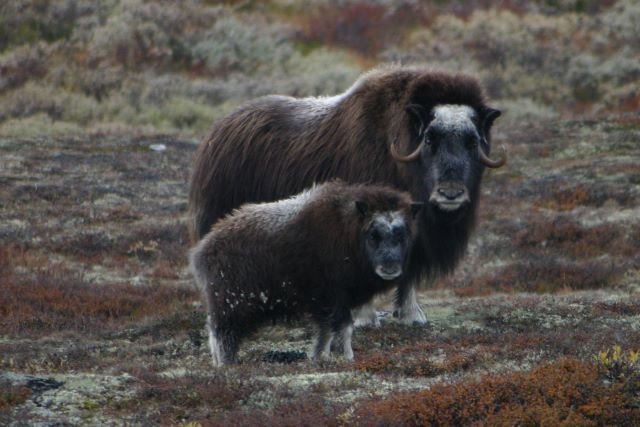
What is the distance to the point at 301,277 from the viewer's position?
25.5 ft

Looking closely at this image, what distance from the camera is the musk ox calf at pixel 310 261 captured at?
25.1 feet

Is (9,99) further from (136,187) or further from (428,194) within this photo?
(428,194)

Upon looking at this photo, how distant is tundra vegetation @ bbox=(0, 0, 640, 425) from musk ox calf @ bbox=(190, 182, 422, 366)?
0.44 meters

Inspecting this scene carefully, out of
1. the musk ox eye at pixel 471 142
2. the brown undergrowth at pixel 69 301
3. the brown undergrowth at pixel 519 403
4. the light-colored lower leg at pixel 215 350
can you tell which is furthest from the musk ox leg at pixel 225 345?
the brown undergrowth at pixel 69 301

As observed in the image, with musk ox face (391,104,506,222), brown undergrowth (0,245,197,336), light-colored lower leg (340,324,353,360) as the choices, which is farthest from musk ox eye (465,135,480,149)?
brown undergrowth (0,245,197,336)

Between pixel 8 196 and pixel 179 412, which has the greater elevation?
pixel 179 412

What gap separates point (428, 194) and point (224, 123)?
2734mm

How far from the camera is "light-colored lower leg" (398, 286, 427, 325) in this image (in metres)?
9.48

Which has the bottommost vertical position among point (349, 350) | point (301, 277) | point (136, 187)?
point (136, 187)

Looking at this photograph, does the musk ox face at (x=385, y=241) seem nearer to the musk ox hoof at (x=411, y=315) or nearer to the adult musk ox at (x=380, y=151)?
the adult musk ox at (x=380, y=151)

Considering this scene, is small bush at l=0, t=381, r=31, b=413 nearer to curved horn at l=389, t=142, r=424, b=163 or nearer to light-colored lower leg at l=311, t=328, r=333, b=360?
light-colored lower leg at l=311, t=328, r=333, b=360

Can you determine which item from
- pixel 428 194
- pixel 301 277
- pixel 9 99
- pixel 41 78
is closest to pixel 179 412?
pixel 301 277

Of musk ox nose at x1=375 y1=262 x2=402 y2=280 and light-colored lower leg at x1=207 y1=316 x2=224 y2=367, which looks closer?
musk ox nose at x1=375 y1=262 x2=402 y2=280

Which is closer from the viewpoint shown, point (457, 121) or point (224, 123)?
point (457, 121)
